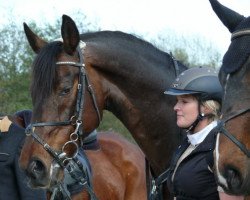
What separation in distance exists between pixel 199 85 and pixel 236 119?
3.58ft

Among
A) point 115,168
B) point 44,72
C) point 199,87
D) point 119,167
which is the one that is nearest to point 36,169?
point 44,72

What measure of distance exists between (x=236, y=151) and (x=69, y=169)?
3.64 metres

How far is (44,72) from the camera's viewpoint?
4.47 m

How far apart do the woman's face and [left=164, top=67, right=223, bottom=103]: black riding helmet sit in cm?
6

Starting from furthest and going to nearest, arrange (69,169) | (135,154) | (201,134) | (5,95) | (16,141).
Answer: (5,95)
(135,154)
(69,169)
(16,141)
(201,134)

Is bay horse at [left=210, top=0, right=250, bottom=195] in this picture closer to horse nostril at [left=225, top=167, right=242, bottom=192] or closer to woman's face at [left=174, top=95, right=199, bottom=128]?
horse nostril at [left=225, top=167, right=242, bottom=192]

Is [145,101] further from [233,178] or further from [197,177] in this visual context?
[233,178]

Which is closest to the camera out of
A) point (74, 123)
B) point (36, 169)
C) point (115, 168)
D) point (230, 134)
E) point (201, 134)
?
point (230, 134)

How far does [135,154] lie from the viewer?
7922 millimetres

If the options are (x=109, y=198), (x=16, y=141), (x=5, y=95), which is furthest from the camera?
(x=5, y=95)

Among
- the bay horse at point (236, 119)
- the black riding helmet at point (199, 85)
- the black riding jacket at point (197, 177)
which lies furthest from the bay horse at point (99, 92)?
the bay horse at point (236, 119)

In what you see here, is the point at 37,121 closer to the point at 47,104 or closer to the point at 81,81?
the point at 47,104

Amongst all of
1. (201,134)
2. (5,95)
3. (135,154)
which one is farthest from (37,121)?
(5,95)

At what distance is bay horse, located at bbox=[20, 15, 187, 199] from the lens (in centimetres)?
445
